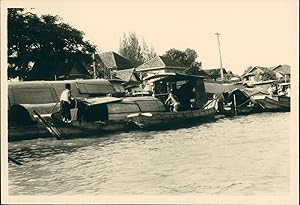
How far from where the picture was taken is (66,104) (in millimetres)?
7145

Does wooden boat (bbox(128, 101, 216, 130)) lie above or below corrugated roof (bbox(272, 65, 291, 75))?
below

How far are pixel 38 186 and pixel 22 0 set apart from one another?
7.09 ft

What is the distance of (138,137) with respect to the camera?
743 centimetres

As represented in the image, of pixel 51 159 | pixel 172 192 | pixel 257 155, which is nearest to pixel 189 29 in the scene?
pixel 257 155

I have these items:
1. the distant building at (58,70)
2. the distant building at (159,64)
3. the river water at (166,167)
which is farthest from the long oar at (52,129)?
the distant building at (159,64)

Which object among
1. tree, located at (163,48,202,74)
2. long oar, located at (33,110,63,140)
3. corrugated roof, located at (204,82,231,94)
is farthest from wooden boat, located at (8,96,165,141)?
tree, located at (163,48,202,74)

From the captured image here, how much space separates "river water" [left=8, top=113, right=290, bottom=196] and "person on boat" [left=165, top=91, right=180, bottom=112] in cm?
255

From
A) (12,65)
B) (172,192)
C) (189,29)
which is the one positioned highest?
(189,29)

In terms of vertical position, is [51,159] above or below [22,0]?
below

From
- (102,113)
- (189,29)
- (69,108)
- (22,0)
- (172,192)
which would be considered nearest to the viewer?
(172,192)

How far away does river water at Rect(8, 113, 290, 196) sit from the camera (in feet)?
14.6

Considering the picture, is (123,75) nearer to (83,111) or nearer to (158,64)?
(83,111)

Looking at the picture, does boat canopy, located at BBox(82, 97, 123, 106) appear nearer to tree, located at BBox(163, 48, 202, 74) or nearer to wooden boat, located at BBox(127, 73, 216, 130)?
wooden boat, located at BBox(127, 73, 216, 130)

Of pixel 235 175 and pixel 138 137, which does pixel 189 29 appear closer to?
pixel 235 175
